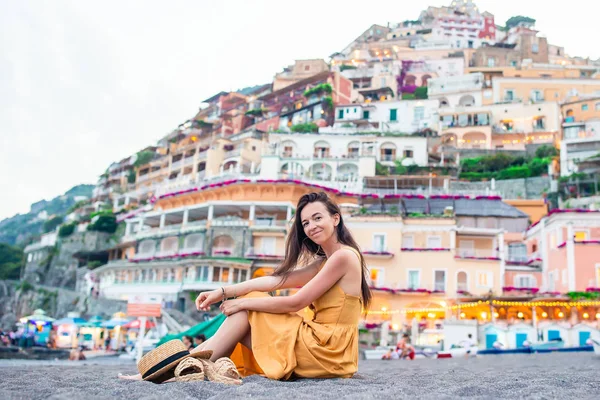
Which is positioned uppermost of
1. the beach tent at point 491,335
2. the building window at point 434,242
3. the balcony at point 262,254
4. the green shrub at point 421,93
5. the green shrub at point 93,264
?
the green shrub at point 421,93

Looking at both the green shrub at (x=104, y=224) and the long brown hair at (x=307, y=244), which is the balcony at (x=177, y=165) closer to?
the green shrub at (x=104, y=224)

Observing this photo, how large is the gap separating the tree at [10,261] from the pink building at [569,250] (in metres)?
53.9

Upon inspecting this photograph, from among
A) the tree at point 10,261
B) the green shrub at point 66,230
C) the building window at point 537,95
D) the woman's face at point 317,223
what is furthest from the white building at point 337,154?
the woman's face at point 317,223

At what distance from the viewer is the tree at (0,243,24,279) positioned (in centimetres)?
6316

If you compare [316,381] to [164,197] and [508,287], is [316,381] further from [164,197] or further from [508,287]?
[164,197]

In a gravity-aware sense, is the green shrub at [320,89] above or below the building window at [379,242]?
above

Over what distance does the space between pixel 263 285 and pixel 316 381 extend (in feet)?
3.13

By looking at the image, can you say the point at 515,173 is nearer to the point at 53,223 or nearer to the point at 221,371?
the point at 221,371

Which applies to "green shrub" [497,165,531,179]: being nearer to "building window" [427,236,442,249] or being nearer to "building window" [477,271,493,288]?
"building window" [427,236,442,249]

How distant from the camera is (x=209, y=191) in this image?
4356cm

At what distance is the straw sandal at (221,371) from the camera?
431cm

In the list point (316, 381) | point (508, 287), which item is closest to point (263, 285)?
point (316, 381)

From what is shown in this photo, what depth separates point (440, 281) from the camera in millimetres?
33344

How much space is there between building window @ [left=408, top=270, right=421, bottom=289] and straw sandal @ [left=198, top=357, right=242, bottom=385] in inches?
1185
